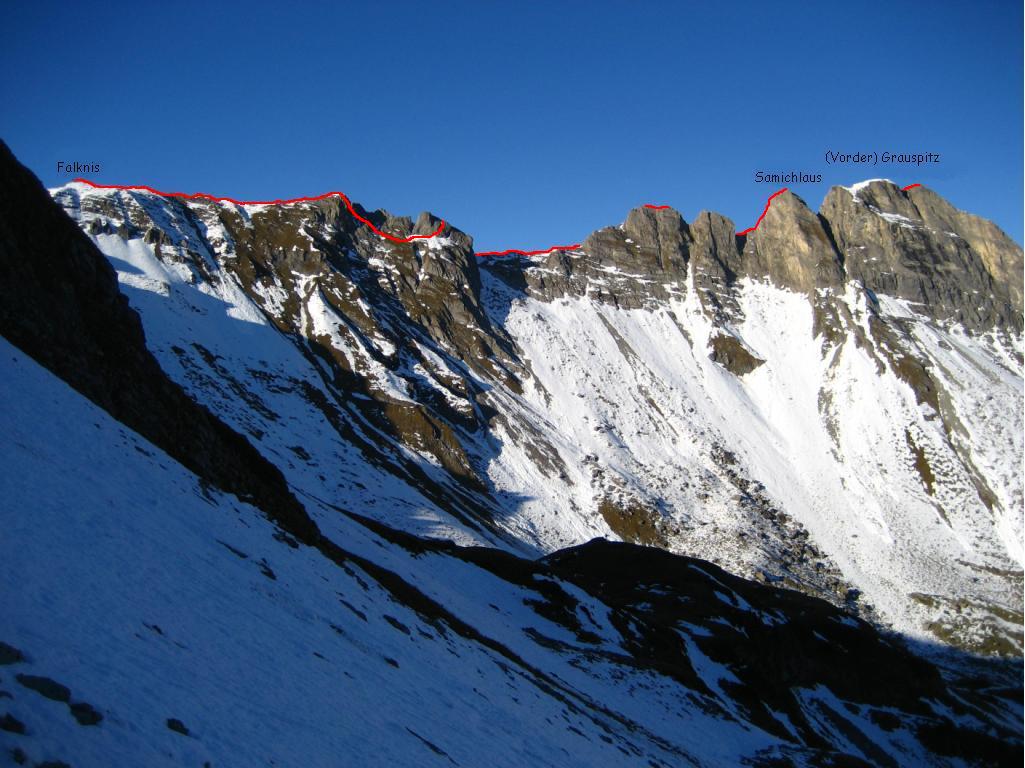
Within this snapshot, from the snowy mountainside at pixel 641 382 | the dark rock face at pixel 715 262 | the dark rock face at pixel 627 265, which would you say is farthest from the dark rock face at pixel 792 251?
the dark rock face at pixel 627 265

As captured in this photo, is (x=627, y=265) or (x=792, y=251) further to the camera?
(x=792, y=251)

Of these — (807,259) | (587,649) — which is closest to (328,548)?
(587,649)

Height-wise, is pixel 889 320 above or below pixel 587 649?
above

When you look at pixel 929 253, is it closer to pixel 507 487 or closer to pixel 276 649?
pixel 507 487

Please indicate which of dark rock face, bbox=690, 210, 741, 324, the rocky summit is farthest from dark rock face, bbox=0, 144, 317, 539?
dark rock face, bbox=690, 210, 741, 324

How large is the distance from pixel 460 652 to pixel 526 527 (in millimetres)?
72278

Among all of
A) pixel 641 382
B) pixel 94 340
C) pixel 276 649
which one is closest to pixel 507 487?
pixel 641 382

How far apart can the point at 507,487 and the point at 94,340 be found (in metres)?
78.8

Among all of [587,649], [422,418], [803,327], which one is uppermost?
[803,327]

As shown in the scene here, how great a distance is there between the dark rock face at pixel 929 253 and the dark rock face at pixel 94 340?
547 ft

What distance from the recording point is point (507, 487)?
103 meters

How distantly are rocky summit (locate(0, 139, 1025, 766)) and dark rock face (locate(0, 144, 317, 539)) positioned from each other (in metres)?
0.18

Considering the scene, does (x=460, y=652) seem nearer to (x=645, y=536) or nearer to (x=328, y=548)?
(x=328, y=548)

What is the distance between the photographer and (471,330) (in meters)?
138
